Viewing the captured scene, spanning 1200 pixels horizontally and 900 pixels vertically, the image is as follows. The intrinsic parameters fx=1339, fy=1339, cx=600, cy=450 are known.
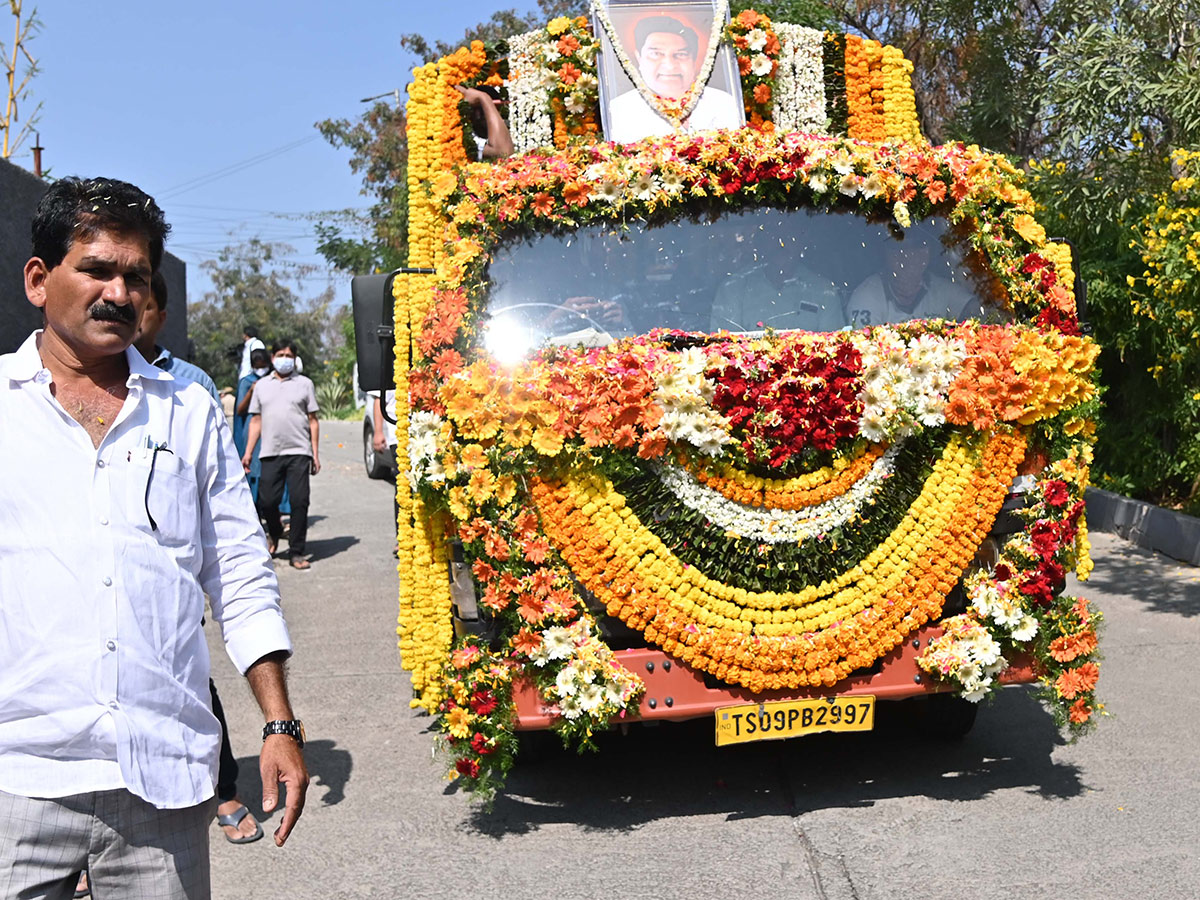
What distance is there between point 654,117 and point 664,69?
274 millimetres

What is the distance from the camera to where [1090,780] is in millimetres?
5578

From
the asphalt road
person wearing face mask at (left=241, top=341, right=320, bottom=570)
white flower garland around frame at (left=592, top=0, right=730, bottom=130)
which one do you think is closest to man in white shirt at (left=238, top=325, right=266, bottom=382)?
person wearing face mask at (left=241, top=341, right=320, bottom=570)

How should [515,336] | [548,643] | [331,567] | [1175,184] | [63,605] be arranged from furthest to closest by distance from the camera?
[331,567] < [1175,184] < [515,336] < [548,643] < [63,605]

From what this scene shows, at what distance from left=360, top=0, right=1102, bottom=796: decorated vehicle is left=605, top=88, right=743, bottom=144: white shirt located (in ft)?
3.25

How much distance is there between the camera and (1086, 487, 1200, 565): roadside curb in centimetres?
1076

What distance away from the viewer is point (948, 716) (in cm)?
612

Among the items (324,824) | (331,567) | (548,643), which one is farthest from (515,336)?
(331,567)

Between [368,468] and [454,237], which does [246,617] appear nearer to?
[454,237]

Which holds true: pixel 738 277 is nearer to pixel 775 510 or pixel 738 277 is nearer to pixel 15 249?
pixel 775 510

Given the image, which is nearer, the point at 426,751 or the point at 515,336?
the point at 515,336

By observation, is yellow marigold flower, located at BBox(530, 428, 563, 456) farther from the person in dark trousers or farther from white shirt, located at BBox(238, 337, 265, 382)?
white shirt, located at BBox(238, 337, 265, 382)

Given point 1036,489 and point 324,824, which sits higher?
point 1036,489

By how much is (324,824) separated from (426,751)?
1063mm

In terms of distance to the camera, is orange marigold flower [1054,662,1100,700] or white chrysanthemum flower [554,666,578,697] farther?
orange marigold flower [1054,662,1100,700]
